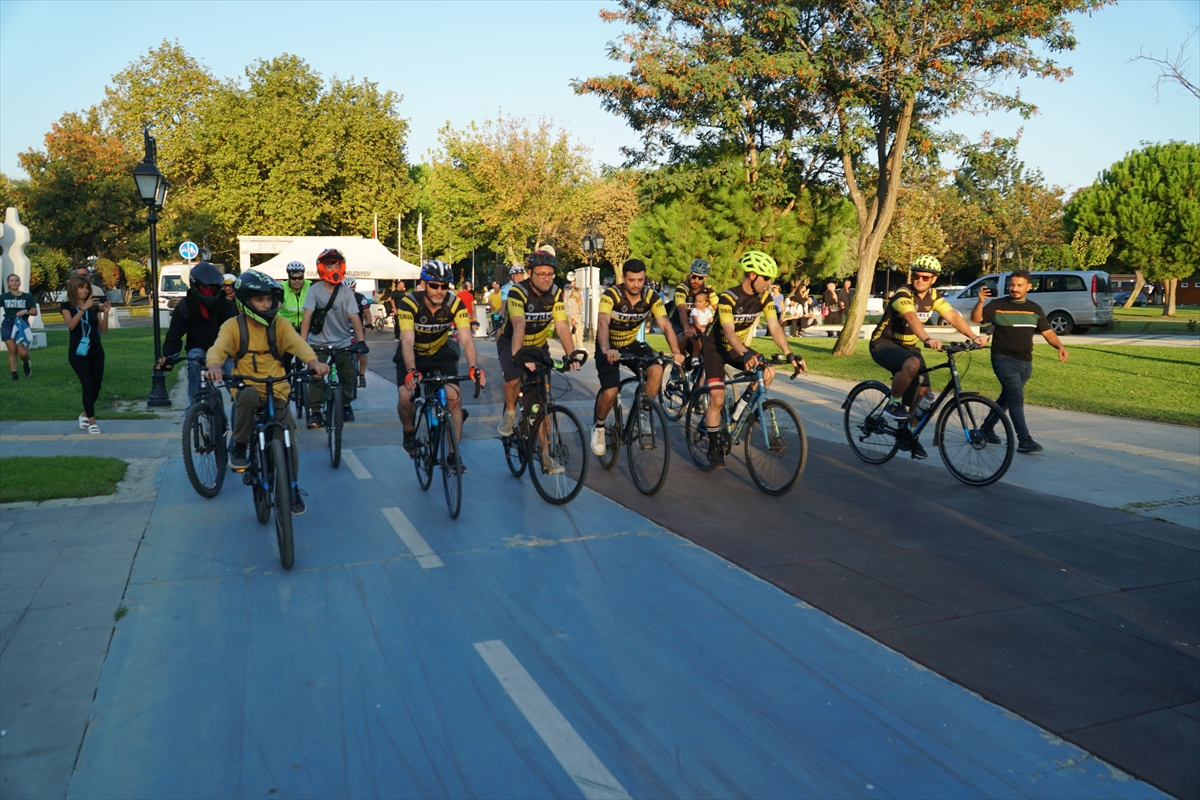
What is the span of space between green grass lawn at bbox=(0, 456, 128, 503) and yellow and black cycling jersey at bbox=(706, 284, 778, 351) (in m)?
5.08

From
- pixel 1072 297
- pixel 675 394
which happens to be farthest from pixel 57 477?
pixel 1072 297

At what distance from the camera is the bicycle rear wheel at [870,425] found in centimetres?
877

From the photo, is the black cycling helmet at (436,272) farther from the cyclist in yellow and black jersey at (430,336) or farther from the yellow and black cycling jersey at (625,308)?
the yellow and black cycling jersey at (625,308)

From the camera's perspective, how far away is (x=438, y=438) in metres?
7.26

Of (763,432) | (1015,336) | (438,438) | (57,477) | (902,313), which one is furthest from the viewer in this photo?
(1015,336)

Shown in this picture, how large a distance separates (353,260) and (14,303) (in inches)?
674

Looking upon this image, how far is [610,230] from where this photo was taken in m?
61.5

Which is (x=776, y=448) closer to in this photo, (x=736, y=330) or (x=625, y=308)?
(x=736, y=330)

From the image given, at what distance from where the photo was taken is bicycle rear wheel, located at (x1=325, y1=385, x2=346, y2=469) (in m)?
9.09

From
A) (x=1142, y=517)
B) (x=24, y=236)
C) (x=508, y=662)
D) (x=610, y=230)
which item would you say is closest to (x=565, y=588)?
(x=508, y=662)

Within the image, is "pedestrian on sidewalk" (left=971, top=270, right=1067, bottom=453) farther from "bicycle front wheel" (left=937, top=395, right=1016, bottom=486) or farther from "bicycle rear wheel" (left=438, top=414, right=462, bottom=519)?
"bicycle rear wheel" (left=438, top=414, right=462, bottom=519)

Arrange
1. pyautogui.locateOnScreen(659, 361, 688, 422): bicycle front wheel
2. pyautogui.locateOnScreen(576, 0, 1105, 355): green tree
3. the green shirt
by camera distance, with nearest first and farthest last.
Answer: pyautogui.locateOnScreen(659, 361, 688, 422): bicycle front wheel
the green shirt
pyautogui.locateOnScreen(576, 0, 1105, 355): green tree

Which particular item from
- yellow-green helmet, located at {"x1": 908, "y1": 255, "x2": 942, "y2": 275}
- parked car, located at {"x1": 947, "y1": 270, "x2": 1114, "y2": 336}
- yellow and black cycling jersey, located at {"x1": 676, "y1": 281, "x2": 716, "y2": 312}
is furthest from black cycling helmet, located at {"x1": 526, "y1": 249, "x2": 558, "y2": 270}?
parked car, located at {"x1": 947, "y1": 270, "x2": 1114, "y2": 336}

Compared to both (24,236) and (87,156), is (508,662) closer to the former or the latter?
(24,236)
